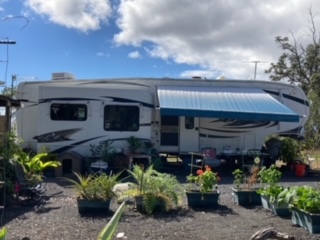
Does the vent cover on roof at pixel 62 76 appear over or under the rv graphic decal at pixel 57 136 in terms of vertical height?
over

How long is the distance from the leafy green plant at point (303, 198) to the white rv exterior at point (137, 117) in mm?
6017

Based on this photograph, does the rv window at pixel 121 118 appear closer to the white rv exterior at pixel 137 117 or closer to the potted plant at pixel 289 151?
the white rv exterior at pixel 137 117

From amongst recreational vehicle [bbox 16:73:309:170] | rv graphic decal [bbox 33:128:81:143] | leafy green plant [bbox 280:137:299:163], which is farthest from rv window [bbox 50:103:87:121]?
leafy green plant [bbox 280:137:299:163]

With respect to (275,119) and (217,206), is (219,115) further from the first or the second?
(217,206)

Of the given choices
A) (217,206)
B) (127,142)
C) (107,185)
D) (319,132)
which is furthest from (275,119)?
(319,132)

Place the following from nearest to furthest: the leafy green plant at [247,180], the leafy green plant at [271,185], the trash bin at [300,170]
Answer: the leafy green plant at [271,185]
the leafy green plant at [247,180]
the trash bin at [300,170]

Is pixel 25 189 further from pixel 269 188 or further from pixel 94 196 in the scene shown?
pixel 269 188

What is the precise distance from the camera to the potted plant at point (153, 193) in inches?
282

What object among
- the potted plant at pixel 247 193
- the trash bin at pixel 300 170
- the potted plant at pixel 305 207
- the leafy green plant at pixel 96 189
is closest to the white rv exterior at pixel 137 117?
the trash bin at pixel 300 170

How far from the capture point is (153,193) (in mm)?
7250

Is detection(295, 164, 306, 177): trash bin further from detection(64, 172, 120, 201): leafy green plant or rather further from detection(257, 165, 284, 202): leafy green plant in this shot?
detection(64, 172, 120, 201): leafy green plant

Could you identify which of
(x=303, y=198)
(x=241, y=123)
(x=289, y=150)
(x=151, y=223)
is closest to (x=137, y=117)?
(x=241, y=123)

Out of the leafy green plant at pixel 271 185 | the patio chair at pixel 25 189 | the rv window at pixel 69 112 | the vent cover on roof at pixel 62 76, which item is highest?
the vent cover on roof at pixel 62 76

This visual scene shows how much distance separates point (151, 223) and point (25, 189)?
3.00 m
